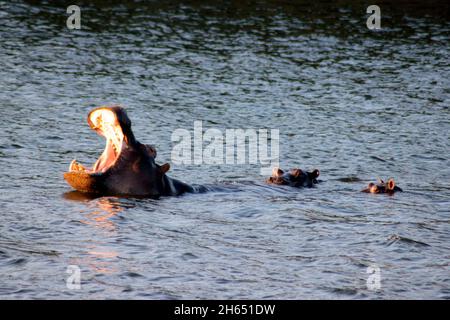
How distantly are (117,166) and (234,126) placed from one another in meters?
6.48

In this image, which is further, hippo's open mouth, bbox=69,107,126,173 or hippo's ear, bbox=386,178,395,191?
hippo's ear, bbox=386,178,395,191

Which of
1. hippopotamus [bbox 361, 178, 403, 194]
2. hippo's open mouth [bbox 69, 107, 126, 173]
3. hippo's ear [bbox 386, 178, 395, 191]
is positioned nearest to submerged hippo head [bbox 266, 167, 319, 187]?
hippopotamus [bbox 361, 178, 403, 194]

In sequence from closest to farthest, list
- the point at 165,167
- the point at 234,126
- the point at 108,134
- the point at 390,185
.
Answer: the point at 108,134
the point at 165,167
the point at 390,185
the point at 234,126

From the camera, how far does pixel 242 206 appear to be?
15766 millimetres

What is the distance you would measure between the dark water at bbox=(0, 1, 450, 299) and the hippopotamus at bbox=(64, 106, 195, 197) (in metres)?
0.28

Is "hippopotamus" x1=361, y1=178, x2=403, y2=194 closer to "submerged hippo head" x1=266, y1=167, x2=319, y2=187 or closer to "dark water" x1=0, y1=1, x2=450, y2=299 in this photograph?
"dark water" x1=0, y1=1, x2=450, y2=299

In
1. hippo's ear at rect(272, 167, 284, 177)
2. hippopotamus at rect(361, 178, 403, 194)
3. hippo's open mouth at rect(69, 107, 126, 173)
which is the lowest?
hippopotamus at rect(361, 178, 403, 194)

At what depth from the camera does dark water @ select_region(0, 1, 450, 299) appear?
40.7 feet

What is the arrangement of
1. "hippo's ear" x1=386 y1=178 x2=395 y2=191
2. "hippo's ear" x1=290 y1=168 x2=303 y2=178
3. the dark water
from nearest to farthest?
the dark water, "hippo's ear" x1=386 y1=178 x2=395 y2=191, "hippo's ear" x1=290 y1=168 x2=303 y2=178

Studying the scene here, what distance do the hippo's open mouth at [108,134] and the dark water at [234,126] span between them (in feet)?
1.71

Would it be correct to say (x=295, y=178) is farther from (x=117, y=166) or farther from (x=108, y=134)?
(x=108, y=134)

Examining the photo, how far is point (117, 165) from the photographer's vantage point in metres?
15.3

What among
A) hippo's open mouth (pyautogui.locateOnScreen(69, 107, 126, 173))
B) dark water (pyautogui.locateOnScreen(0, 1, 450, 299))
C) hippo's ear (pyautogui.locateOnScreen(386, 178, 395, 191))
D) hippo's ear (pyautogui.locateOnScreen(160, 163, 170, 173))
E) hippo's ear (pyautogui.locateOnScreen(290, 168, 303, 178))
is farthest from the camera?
hippo's ear (pyautogui.locateOnScreen(290, 168, 303, 178))

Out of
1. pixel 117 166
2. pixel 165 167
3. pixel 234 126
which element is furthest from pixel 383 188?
pixel 234 126
